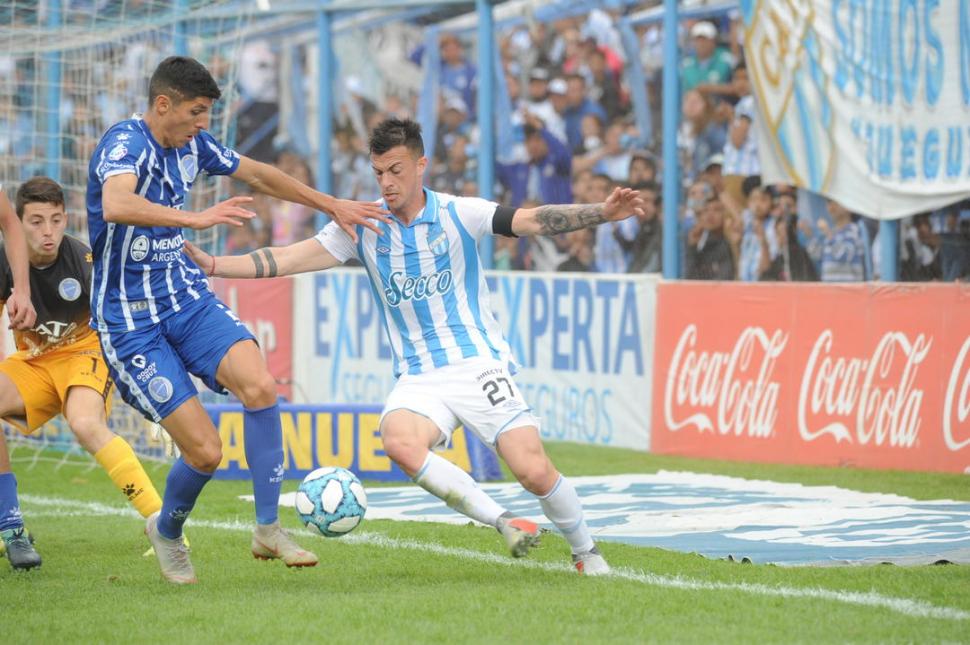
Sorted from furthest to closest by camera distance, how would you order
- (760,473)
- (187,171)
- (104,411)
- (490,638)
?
(760,473) < (104,411) < (187,171) < (490,638)

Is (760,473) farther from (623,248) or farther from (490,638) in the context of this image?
(490,638)

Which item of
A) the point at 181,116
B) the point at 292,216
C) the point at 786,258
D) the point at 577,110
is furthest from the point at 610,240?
the point at 181,116

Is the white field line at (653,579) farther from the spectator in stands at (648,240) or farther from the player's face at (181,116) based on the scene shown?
the spectator in stands at (648,240)

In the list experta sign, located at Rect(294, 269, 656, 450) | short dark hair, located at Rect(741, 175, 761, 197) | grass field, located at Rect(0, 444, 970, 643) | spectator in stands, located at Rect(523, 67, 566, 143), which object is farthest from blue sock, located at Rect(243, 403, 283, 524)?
spectator in stands, located at Rect(523, 67, 566, 143)

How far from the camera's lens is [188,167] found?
695 centimetres

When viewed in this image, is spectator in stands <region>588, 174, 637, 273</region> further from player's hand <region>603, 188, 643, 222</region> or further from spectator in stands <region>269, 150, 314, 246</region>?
player's hand <region>603, 188, 643, 222</region>

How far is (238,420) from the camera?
11422 mm

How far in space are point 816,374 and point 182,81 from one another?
6.65 meters

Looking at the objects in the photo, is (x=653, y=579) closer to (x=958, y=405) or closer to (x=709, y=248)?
(x=958, y=405)

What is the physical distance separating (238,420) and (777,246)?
4.89m

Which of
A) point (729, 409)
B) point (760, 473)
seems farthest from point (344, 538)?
point (729, 409)

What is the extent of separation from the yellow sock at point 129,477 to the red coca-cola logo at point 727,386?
5.82 metres

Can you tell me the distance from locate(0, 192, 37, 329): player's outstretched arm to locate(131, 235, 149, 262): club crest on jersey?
985 millimetres

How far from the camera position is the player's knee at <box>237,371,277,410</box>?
678cm
